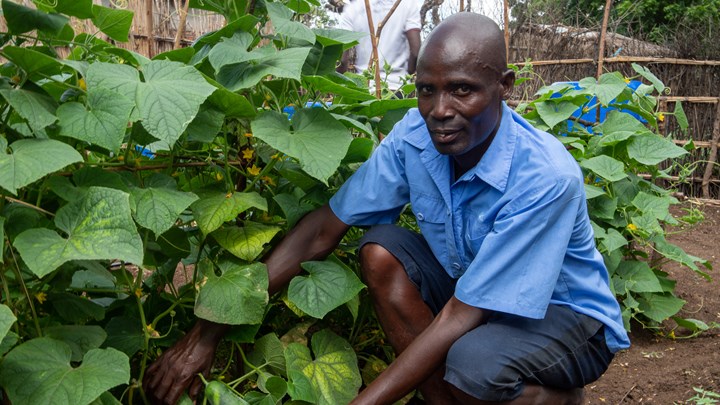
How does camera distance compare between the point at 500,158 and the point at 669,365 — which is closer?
the point at 500,158

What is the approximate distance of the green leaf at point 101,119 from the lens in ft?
5.52

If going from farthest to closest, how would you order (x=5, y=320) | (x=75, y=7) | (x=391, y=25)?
1. (x=391, y=25)
2. (x=75, y=7)
3. (x=5, y=320)

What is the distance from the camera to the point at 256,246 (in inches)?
82.2

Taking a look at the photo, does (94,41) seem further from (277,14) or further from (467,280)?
(467,280)

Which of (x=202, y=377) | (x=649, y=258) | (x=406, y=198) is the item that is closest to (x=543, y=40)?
(x=649, y=258)

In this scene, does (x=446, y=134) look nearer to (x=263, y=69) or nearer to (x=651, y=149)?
(x=263, y=69)

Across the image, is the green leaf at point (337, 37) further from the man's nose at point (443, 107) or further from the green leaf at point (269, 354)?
the green leaf at point (269, 354)

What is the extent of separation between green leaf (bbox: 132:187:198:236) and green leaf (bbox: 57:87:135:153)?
188 millimetres

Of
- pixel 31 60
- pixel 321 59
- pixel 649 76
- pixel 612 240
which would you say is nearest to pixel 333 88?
pixel 321 59

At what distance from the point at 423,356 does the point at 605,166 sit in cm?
168

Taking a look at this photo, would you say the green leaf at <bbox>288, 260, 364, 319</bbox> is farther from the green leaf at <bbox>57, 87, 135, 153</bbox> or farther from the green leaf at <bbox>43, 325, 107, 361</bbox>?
the green leaf at <bbox>57, 87, 135, 153</bbox>

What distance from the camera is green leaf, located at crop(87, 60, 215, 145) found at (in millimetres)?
1695

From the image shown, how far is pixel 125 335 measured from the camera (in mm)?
2113

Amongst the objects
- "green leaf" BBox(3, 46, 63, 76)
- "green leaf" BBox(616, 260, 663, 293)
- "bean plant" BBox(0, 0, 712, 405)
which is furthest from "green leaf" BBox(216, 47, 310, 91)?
"green leaf" BBox(616, 260, 663, 293)
